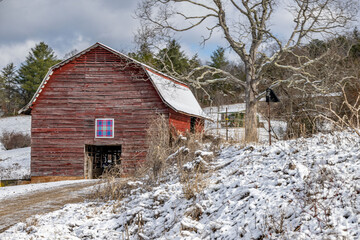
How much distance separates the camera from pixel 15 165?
25328 mm

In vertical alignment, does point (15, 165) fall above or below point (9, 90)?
below

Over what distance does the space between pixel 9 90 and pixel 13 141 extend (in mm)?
23308

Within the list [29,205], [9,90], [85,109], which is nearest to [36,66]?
[9,90]

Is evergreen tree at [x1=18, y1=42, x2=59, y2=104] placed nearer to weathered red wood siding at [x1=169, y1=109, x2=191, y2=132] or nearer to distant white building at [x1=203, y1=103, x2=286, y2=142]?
distant white building at [x1=203, y1=103, x2=286, y2=142]

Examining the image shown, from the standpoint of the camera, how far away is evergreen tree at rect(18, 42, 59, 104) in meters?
48.8

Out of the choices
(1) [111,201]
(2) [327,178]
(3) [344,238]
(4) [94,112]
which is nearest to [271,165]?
(2) [327,178]

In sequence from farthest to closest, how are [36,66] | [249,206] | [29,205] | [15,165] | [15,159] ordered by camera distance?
[36,66] → [15,159] → [15,165] → [29,205] → [249,206]

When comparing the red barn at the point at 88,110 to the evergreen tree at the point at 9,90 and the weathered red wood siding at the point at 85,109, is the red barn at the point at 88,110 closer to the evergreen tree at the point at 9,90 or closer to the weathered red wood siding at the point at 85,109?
the weathered red wood siding at the point at 85,109

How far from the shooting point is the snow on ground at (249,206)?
435 cm

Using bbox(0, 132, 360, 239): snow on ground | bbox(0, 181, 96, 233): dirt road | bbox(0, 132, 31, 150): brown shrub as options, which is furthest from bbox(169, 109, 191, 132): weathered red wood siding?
bbox(0, 132, 31, 150): brown shrub

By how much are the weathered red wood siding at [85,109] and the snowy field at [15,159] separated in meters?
5.20

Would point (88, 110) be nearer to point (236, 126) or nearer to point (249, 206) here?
point (236, 126)

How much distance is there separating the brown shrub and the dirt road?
87.0 ft

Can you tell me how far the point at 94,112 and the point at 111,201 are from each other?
384 inches
